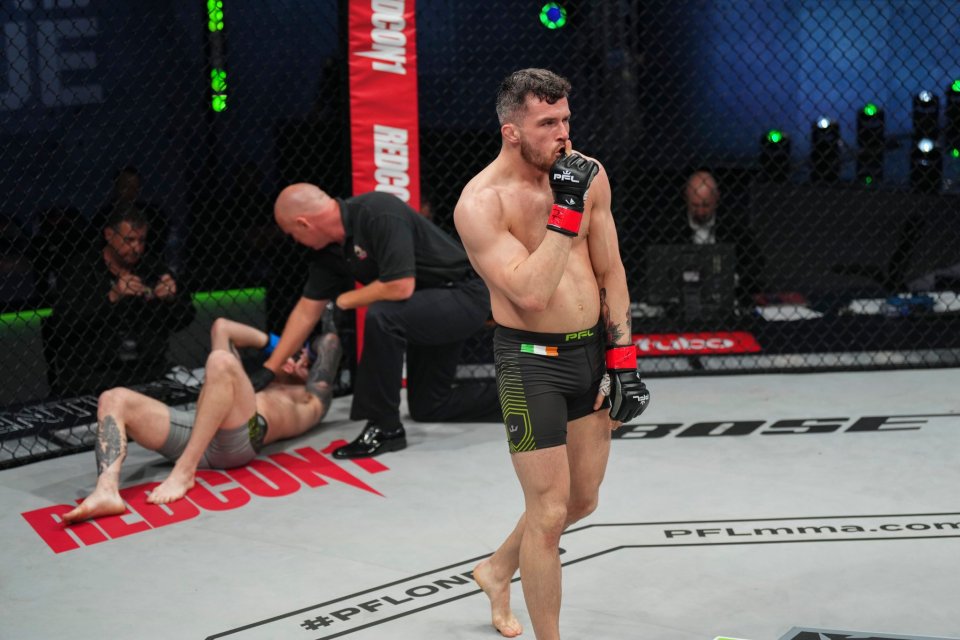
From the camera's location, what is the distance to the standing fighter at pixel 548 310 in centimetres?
214

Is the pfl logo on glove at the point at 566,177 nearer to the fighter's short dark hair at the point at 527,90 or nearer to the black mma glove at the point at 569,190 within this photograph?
the black mma glove at the point at 569,190

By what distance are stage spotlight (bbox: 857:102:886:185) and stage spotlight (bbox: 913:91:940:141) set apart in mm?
190

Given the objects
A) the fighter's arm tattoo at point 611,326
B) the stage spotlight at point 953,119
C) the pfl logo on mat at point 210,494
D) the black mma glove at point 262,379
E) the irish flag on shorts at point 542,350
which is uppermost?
the stage spotlight at point 953,119

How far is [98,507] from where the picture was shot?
129 inches

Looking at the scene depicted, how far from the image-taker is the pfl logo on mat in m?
3.23

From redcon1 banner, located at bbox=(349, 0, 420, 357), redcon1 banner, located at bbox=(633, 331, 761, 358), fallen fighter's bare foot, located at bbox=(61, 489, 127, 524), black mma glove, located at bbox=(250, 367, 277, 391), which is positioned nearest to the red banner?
redcon1 banner, located at bbox=(349, 0, 420, 357)

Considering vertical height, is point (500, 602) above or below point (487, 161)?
below

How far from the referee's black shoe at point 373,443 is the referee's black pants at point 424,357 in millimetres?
29

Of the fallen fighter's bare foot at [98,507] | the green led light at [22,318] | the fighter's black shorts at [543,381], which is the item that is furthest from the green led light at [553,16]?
the fighter's black shorts at [543,381]

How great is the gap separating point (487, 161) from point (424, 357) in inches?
62.0

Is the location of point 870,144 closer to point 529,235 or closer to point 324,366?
point 324,366

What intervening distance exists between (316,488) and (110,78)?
251 centimetres

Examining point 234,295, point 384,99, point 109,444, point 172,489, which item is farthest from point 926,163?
point 109,444

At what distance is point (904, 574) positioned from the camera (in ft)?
8.91
